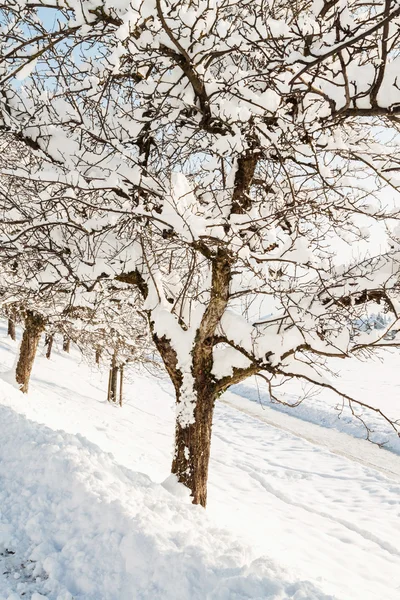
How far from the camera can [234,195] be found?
4.70 meters

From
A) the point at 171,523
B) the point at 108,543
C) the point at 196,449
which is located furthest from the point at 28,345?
the point at 108,543

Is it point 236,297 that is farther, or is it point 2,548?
point 236,297

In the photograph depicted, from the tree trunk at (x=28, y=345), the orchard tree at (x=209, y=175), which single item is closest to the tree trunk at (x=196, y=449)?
the orchard tree at (x=209, y=175)

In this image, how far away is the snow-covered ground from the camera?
2.89m

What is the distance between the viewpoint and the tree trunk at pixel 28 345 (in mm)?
11672

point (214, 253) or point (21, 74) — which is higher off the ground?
point (21, 74)

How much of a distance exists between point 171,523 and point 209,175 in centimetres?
326

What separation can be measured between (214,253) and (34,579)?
3309 mm

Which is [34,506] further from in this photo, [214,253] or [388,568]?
[388,568]

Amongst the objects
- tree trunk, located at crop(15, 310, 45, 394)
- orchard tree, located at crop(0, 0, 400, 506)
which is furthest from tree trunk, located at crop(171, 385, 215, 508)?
tree trunk, located at crop(15, 310, 45, 394)

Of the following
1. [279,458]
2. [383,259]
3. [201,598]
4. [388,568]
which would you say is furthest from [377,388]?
[201,598]

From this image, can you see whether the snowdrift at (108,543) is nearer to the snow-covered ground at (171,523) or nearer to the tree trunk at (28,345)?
the snow-covered ground at (171,523)

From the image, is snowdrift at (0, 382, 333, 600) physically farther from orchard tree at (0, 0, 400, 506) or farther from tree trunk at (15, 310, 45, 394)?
tree trunk at (15, 310, 45, 394)

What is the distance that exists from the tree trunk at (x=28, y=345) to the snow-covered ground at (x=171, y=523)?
172 cm
